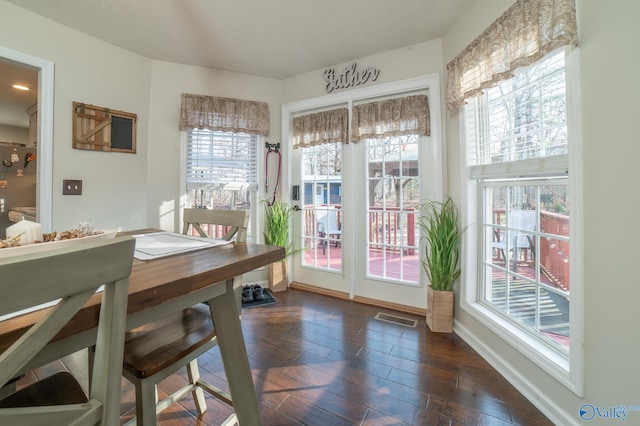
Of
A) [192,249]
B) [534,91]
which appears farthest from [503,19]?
[192,249]

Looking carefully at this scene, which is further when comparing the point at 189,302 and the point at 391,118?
the point at 391,118

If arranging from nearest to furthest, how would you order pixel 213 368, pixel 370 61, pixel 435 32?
pixel 213 368
pixel 435 32
pixel 370 61

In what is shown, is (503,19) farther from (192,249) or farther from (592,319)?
(192,249)

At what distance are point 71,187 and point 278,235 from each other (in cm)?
187

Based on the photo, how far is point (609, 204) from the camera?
1.11 metres

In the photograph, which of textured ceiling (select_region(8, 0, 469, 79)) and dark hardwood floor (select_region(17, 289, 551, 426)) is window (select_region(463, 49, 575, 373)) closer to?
dark hardwood floor (select_region(17, 289, 551, 426))

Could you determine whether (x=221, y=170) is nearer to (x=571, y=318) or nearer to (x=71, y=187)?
(x=71, y=187)

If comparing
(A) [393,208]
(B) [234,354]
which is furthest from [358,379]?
(A) [393,208]

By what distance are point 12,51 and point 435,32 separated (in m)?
3.28

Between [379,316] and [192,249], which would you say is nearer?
[192,249]

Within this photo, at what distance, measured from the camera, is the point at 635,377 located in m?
1.02

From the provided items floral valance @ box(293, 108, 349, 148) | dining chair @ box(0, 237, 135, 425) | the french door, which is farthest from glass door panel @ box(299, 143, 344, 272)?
dining chair @ box(0, 237, 135, 425)

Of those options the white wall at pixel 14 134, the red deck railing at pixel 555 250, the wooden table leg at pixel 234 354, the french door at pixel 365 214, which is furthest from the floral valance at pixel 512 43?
the white wall at pixel 14 134

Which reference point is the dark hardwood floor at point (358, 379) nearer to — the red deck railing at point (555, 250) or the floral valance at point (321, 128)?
the red deck railing at point (555, 250)
